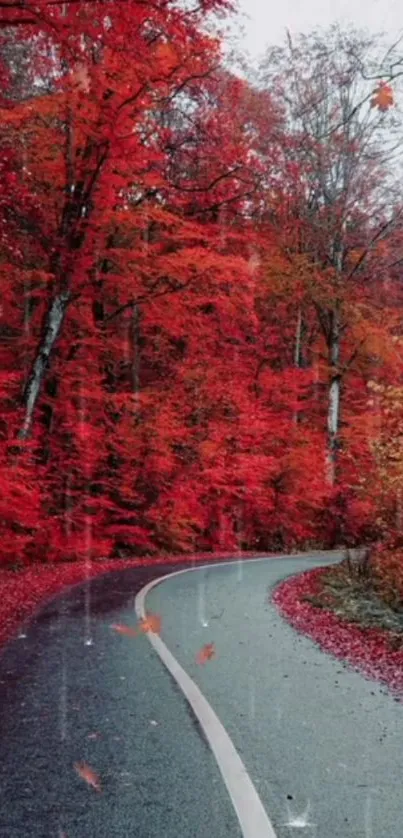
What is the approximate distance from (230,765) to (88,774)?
804 mm

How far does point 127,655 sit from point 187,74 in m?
12.8

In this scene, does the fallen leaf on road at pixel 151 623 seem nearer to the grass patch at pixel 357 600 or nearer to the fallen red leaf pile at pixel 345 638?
the fallen red leaf pile at pixel 345 638

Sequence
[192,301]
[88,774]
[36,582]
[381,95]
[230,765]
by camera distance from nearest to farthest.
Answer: [88,774], [230,765], [381,95], [36,582], [192,301]

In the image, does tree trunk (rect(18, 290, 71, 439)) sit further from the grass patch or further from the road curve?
the grass patch

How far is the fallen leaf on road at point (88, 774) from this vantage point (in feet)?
13.0

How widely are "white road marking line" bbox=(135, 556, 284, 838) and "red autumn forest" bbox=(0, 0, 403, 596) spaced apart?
6378 millimetres

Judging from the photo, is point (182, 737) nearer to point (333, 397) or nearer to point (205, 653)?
point (205, 653)

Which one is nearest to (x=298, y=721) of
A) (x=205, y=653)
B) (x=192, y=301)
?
(x=205, y=653)

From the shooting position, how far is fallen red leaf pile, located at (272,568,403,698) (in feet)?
24.0

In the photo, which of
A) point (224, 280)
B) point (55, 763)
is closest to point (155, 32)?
point (224, 280)

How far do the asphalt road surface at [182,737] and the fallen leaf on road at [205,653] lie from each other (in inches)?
3.1

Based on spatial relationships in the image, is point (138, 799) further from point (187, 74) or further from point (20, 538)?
point (187, 74)

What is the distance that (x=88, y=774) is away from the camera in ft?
13.5

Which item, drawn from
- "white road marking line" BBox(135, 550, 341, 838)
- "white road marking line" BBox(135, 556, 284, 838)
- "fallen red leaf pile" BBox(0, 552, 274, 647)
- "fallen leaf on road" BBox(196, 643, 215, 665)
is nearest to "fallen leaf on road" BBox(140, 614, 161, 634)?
"fallen leaf on road" BBox(196, 643, 215, 665)
